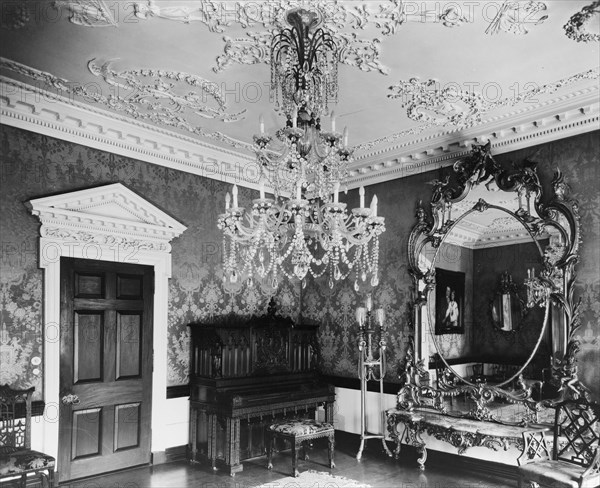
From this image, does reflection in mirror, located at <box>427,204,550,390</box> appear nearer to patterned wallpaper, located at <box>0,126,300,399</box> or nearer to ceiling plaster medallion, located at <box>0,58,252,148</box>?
patterned wallpaper, located at <box>0,126,300,399</box>

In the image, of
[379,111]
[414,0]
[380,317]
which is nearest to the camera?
[414,0]

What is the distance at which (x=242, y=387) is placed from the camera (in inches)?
248

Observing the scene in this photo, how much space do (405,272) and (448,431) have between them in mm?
2012

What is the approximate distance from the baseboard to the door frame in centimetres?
6

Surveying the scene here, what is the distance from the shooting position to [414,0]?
3555 mm

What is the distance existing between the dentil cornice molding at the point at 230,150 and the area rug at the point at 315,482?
12.2 feet

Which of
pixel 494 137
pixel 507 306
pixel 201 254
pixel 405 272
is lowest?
pixel 507 306

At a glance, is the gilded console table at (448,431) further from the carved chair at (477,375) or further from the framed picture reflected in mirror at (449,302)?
the framed picture reflected in mirror at (449,302)

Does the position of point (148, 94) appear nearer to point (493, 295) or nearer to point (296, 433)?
point (296, 433)

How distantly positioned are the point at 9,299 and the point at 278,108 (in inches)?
124

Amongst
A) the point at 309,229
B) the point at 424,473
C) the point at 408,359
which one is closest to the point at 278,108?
the point at 309,229

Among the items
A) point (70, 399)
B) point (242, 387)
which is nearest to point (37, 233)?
point (70, 399)

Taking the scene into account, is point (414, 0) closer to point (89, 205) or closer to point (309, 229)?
point (309, 229)

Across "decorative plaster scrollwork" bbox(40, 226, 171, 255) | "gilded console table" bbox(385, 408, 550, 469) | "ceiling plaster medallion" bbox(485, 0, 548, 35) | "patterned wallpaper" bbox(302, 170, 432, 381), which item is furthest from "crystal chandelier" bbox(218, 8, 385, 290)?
"patterned wallpaper" bbox(302, 170, 432, 381)
